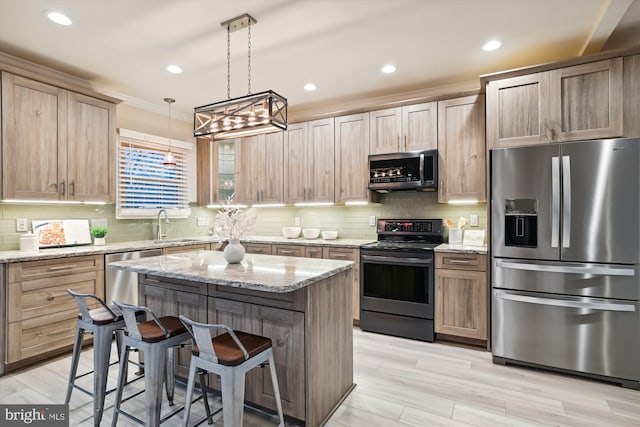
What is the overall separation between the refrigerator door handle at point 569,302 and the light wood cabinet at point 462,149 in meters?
1.06

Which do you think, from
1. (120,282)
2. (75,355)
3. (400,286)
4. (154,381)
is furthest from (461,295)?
(120,282)

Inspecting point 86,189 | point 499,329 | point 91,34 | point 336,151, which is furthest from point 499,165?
point 86,189

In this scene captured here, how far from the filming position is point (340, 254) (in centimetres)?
393

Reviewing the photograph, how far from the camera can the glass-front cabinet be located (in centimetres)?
514

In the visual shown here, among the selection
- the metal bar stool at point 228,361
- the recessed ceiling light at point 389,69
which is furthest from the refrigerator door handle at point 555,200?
the metal bar stool at point 228,361

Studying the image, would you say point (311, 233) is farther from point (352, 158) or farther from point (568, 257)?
point (568, 257)

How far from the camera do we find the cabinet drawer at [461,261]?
10.5ft

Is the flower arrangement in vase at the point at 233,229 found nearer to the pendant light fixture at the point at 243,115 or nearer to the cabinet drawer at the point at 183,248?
the pendant light fixture at the point at 243,115

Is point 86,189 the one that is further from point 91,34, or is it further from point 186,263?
point 186,263

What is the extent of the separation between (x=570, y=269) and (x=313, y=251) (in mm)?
2504

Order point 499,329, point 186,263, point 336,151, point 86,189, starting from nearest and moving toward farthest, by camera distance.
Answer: point 186,263, point 499,329, point 86,189, point 336,151

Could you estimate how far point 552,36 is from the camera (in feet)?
9.26

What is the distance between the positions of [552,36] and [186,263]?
3455 millimetres

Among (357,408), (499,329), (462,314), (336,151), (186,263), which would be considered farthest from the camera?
(336,151)
